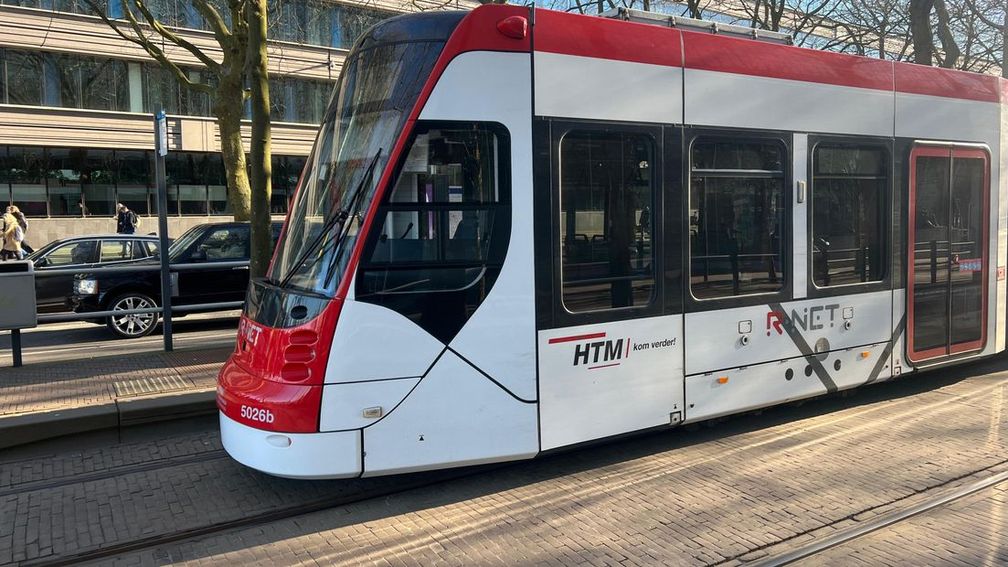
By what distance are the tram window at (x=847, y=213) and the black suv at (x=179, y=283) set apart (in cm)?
750

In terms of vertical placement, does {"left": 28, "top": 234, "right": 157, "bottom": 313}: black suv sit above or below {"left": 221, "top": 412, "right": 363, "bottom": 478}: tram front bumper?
above

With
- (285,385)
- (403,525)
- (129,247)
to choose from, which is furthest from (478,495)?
(129,247)

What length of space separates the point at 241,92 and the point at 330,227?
11.9 meters

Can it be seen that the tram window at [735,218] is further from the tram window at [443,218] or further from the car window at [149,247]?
the car window at [149,247]

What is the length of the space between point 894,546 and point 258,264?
661 centimetres

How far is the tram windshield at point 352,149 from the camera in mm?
4371

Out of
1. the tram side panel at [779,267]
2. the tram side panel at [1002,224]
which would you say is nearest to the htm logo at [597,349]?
the tram side panel at [779,267]

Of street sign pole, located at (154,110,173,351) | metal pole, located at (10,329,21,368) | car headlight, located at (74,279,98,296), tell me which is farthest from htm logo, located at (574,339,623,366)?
car headlight, located at (74,279,98,296)

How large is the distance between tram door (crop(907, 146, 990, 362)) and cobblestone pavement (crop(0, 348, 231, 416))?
6642 millimetres

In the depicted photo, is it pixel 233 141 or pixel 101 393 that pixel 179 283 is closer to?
pixel 101 393

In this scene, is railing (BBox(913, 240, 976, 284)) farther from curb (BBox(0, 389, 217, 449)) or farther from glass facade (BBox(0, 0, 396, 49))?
glass facade (BBox(0, 0, 396, 49))

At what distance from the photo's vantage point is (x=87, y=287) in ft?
35.4

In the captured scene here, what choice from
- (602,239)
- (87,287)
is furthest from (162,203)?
(602,239)

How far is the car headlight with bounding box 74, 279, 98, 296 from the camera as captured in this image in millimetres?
10789
